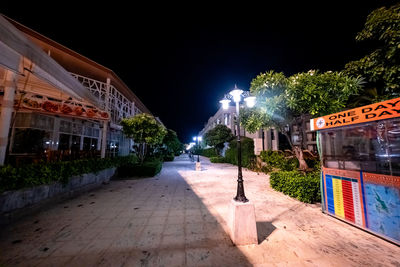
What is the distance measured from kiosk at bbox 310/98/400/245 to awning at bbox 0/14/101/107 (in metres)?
8.48

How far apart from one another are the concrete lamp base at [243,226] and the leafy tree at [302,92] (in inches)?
171

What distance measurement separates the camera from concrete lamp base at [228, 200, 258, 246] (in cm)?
285

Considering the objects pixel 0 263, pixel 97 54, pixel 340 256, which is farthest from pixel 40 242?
pixel 97 54

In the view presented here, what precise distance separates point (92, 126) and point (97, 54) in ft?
28.8

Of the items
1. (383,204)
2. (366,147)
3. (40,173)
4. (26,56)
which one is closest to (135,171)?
(40,173)

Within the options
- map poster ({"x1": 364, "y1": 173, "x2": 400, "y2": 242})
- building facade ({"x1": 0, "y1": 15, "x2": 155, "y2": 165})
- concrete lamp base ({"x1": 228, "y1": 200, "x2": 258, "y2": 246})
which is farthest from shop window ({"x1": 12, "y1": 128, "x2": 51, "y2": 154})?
map poster ({"x1": 364, "y1": 173, "x2": 400, "y2": 242})

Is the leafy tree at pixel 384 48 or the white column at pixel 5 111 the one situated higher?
the leafy tree at pixel 384 48

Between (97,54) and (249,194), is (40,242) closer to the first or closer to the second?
(249,194)

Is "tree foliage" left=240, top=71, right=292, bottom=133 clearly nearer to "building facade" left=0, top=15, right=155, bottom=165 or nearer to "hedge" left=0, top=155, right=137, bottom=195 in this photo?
"building facade" left=0, top=15, right=155, bottom=165

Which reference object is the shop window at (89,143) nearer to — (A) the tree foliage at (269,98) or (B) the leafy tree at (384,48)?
(A) the tree foliage at (269,98)

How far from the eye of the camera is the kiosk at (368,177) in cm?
296

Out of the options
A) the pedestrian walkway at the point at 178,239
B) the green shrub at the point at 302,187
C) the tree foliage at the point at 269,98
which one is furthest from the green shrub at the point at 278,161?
the pedestrian walkway at the point at 178,239

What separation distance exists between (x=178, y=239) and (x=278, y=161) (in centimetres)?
978

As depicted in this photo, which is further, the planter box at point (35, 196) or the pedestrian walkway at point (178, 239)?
the planter box at point (35, 196)
